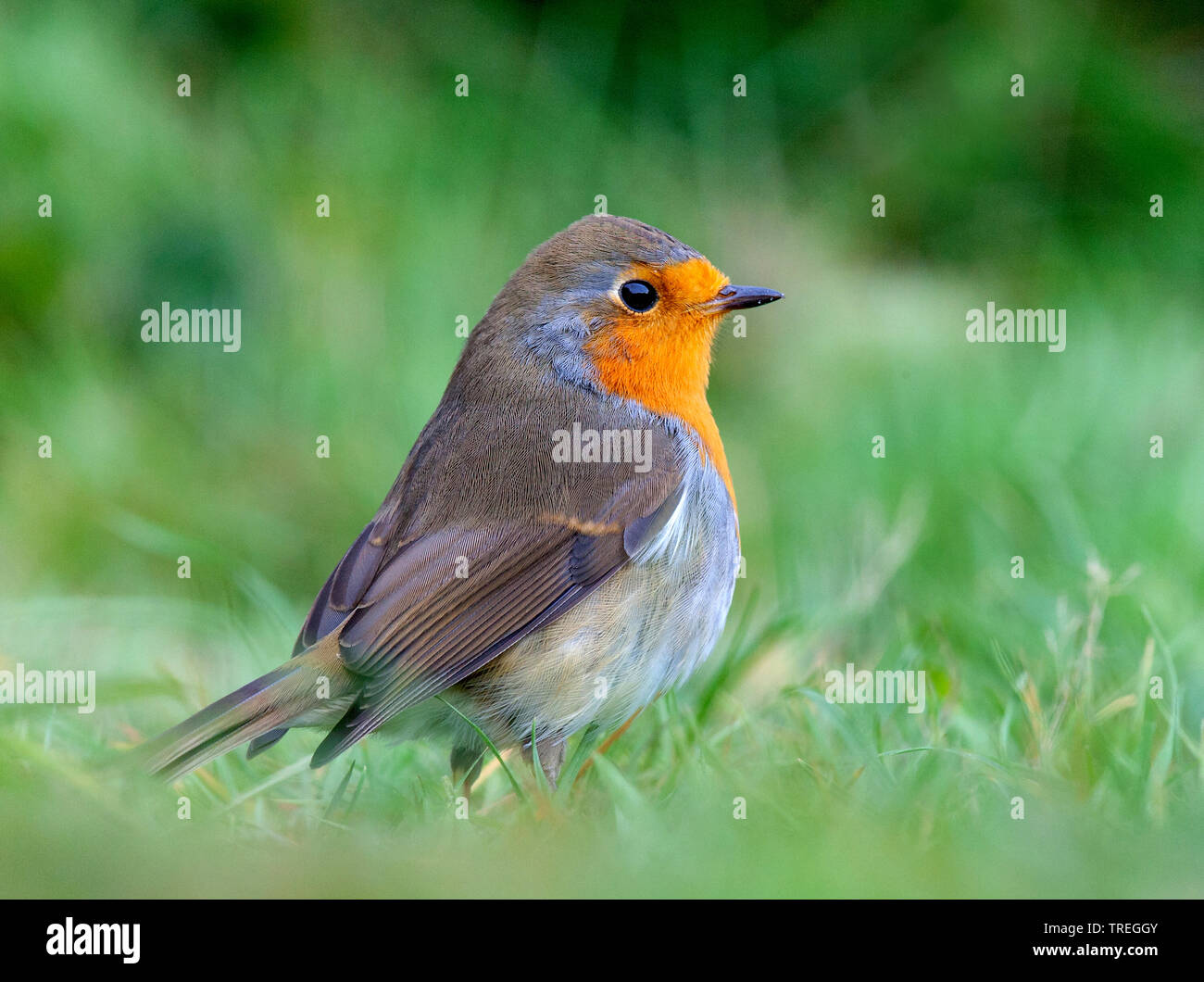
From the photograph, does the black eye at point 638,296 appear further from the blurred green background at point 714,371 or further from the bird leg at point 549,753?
the bird leg at point 549,753

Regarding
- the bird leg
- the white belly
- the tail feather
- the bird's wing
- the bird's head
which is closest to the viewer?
the tail feather

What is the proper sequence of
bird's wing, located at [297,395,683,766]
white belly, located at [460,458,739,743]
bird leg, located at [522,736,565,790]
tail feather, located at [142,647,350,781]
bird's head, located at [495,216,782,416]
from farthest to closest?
1. bird's head, located at [495,216,782,416]
2. bird leg, located at [522,736,565,790]
3. white belly, located at [460,458,739,743]
4. bird's wing, located at [297,395,683,766]
5. tail feather, located at [142,647,350,781]

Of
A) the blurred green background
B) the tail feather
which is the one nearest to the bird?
the tail feather

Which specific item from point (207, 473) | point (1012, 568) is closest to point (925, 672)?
point (1012, 568)

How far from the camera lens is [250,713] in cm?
335

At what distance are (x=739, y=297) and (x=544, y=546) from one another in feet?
2.98

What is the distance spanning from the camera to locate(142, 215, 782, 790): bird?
3455 mm

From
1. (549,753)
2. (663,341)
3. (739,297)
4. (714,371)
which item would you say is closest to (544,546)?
(549,753)

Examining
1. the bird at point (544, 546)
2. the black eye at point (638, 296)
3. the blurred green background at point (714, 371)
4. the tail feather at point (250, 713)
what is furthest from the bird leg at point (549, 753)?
the black eye at point (638, 296)

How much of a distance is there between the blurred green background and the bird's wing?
12.9 inches

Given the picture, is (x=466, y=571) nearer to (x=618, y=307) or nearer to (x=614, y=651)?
(x=614, y=651)

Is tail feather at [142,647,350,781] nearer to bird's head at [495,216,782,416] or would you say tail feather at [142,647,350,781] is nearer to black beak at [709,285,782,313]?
bird's head at [495,216,782,416]

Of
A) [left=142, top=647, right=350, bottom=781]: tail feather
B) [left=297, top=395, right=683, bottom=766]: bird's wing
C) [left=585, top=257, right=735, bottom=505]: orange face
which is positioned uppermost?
[left=585, top=257, right=735, bottom=505]: orange face

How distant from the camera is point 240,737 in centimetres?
332
